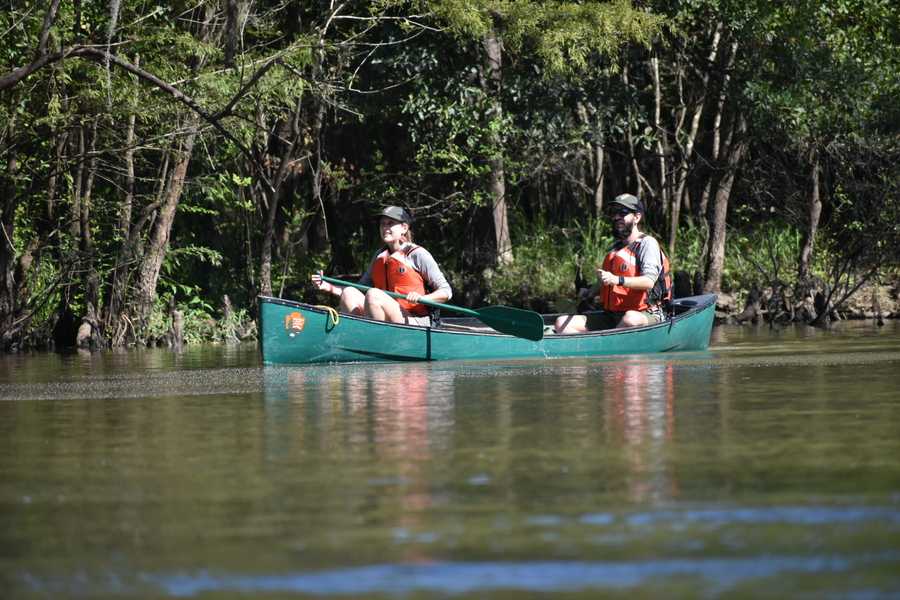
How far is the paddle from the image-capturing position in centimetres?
1208

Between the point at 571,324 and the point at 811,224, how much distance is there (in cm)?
788

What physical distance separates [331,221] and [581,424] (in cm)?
1634

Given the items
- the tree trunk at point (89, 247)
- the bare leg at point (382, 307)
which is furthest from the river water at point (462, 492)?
the tree trunk at point (89, 247)

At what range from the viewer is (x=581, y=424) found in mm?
6324

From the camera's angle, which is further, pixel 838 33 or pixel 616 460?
pixel 838 33

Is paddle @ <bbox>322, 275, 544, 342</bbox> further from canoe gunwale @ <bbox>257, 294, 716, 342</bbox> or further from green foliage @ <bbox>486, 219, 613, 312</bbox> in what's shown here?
green foliage @ <bbox>486, 219, 613, 312</bbox>

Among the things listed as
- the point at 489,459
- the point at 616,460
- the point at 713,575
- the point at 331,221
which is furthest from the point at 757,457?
the point at 331,221

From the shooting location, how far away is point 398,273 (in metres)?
12.1

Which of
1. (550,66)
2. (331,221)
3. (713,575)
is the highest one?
(550,66)

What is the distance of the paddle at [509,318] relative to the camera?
39.6 feet

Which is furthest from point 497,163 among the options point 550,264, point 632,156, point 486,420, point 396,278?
point 486,420

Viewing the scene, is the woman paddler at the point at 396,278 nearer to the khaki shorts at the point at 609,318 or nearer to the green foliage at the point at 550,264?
the khaki shorts at the point at 609,318

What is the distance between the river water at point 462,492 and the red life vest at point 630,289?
3.85 m

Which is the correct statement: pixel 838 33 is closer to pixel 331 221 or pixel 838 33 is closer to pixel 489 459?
pixel 331 221
